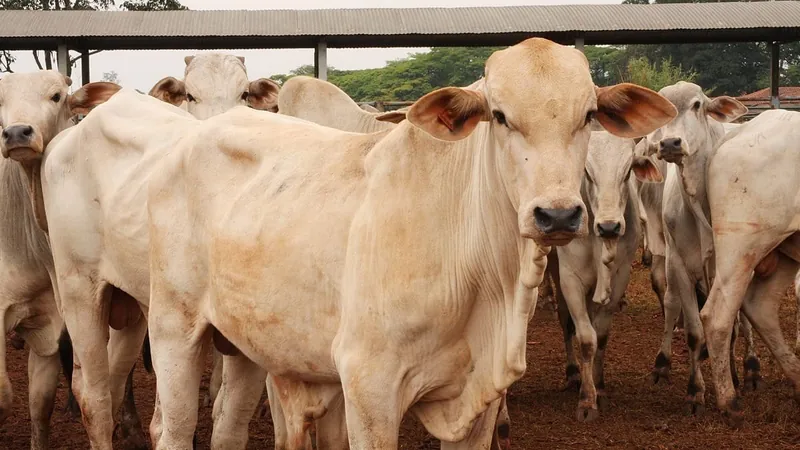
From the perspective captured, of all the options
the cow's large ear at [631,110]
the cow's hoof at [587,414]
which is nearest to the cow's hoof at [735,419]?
the cow's hoof at [587,414]

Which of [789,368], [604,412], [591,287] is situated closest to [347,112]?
[591,287]

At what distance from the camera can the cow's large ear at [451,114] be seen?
356cm

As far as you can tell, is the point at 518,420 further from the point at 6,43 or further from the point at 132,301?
the point at 6,43

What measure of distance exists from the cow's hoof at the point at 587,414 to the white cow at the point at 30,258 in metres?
3.42

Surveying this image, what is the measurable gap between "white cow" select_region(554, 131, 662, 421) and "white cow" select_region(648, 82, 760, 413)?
0.25m

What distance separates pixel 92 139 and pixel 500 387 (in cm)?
304

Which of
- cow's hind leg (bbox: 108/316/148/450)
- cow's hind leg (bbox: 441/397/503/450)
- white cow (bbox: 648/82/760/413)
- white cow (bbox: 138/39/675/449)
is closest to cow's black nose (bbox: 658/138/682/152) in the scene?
white cow (bbox: 648/82/760/413)

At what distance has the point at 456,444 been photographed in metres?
4.04

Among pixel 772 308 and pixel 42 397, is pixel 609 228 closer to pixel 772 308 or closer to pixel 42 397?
pixel 772 308

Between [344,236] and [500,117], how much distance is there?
83cm

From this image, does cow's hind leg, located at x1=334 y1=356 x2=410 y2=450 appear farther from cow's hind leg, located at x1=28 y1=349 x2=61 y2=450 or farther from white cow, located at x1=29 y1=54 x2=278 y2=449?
cow's hind leg, located at x1=28 y1=349 x2=61 y2=450

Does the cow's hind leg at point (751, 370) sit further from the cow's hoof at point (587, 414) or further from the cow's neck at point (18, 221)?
the cow's neck at point (18, 221)

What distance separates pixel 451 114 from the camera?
3.63 metres

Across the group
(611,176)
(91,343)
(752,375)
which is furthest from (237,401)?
(752,375)
